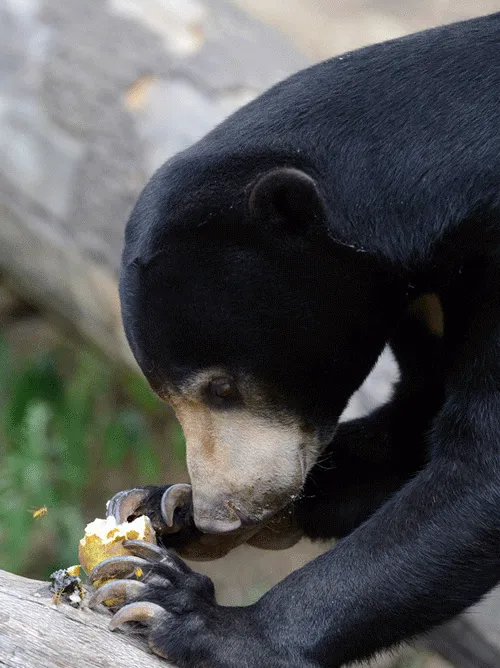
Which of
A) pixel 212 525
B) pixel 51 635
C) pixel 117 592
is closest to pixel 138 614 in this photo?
pixel 117 592

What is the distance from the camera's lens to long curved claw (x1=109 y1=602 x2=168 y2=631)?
2.40 meters

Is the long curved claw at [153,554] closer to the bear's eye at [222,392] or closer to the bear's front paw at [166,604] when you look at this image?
the bear's front paw at [166,604]

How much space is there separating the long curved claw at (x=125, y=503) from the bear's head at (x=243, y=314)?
0.17 m

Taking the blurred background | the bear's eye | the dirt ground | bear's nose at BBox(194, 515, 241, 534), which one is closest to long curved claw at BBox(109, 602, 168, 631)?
bear's nose at BBox(194, 515, 241, 534)

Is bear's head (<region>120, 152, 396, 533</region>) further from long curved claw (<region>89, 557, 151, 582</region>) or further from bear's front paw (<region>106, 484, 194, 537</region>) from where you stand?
long curved claw (<region>89, 557, 151, 582</region>)

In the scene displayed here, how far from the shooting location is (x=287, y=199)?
105 inches

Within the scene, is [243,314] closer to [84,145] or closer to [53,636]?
[53,636]

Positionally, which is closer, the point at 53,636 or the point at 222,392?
the point at 53,636

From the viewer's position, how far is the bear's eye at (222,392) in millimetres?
2865

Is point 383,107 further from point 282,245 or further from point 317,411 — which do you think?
point 317,411

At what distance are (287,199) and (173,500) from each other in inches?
32.8

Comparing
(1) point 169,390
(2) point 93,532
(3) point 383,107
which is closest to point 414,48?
(3) point 383,107

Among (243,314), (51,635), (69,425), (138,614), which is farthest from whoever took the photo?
(69,425)

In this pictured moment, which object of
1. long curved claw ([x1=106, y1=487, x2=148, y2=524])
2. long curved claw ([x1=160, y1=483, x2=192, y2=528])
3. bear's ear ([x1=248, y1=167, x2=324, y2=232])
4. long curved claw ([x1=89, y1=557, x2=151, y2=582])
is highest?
bear's ear ([x1=248, y1=167, x2=324, y2=232])
